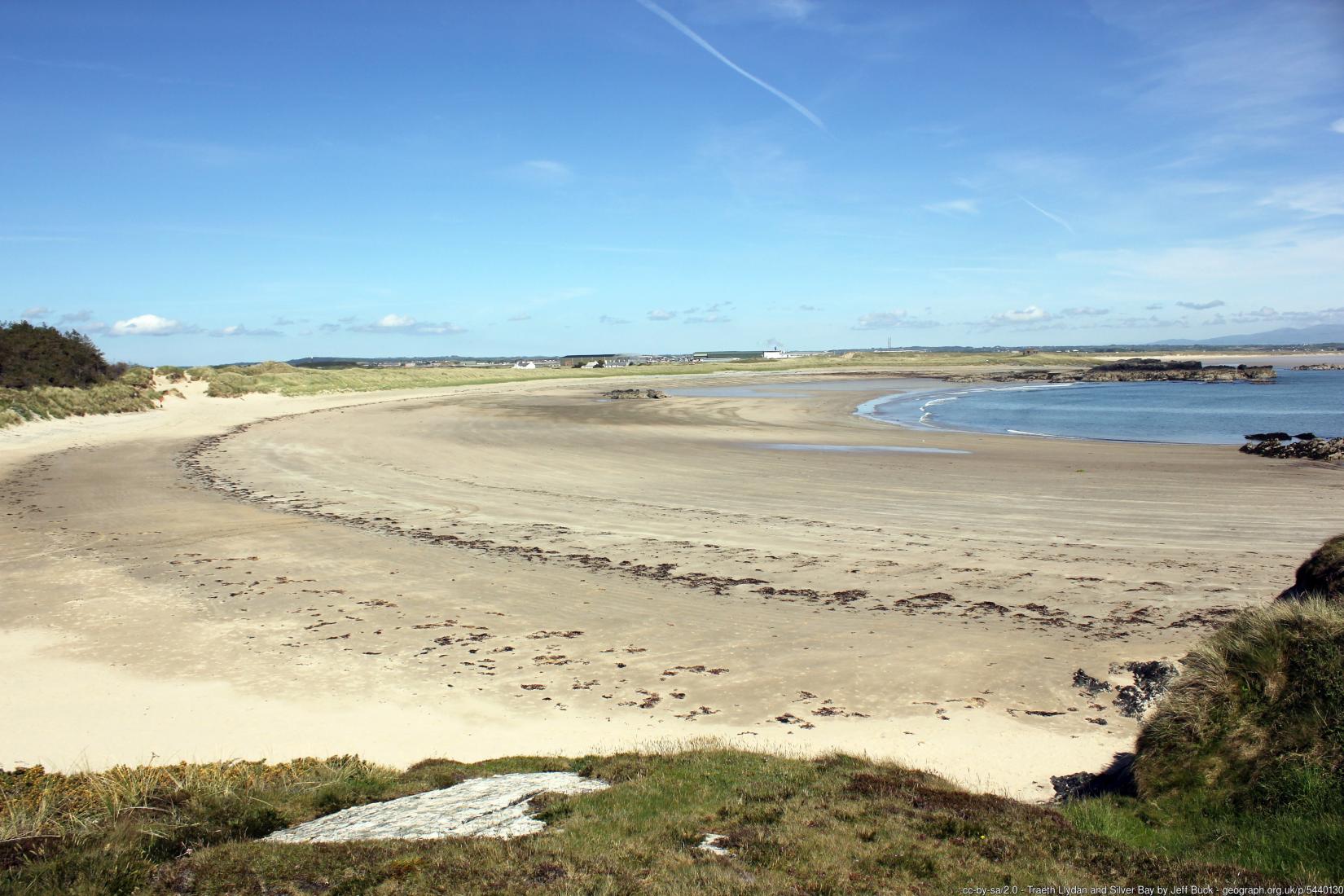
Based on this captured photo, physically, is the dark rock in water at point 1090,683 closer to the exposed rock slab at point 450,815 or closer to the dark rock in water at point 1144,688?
the dark rock in water at point 1144,688

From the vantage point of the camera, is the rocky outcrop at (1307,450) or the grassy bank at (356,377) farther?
the grassy bank at (356,377)

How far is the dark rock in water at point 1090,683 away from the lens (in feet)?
27.7

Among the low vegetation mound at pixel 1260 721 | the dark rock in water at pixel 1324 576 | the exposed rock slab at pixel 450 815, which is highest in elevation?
the dark rock in water at pixel 1324 576

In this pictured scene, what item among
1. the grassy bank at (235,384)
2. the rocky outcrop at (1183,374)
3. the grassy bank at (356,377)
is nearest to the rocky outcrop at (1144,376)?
the rocky outcrop at (1183,374)

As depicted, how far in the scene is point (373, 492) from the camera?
2103cm

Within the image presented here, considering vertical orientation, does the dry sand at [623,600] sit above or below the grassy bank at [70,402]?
below

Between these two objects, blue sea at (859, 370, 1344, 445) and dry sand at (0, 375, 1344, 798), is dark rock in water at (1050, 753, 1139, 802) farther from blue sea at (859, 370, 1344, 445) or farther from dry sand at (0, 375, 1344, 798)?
blue sea at (859, 370, 1344, 445)

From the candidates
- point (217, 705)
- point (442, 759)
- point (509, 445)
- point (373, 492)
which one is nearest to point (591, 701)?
point (442, 759)

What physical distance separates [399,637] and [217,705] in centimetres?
237

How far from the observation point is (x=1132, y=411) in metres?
46.8

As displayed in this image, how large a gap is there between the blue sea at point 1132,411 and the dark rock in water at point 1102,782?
28.9 metres

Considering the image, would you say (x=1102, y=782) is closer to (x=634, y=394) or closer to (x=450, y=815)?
(x=450, y=815)

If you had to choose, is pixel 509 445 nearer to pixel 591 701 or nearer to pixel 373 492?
pixel 373 492

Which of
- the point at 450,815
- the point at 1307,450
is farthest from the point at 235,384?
the point at 450,815
